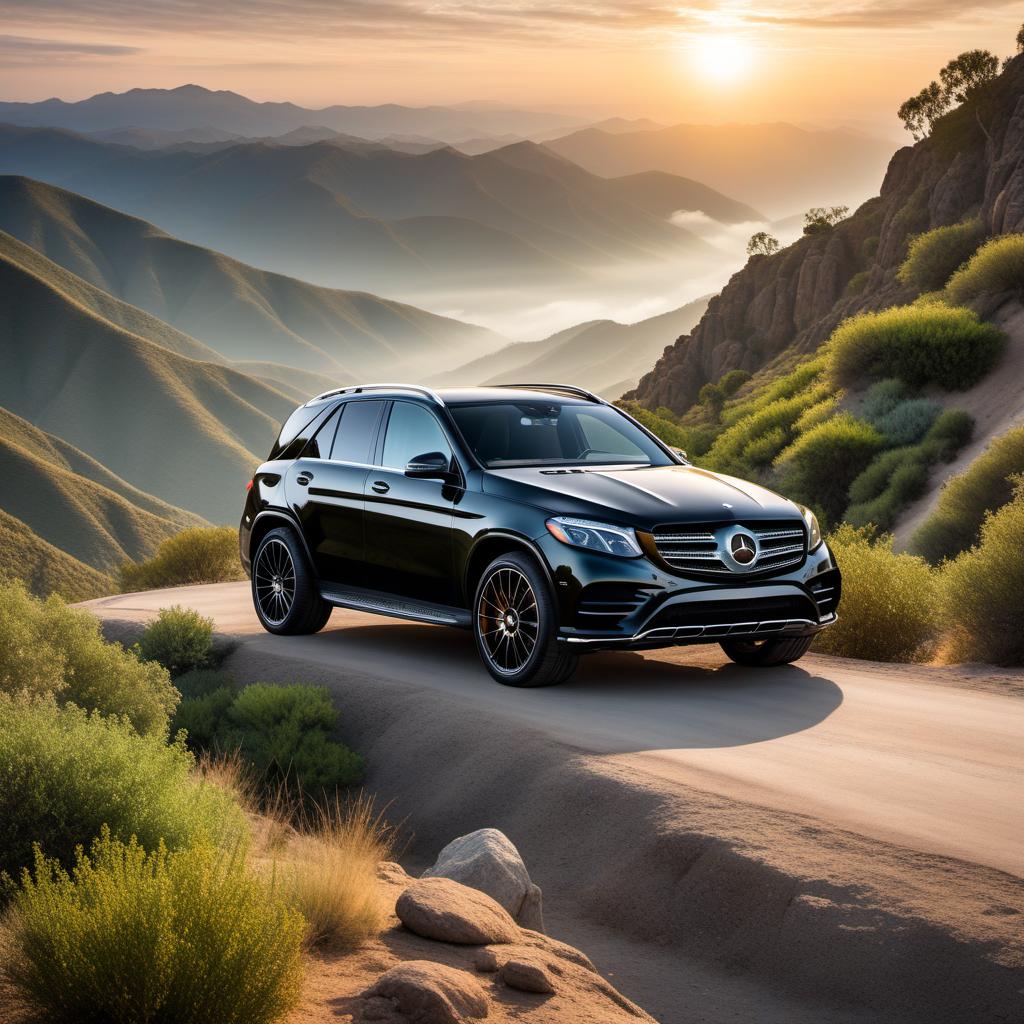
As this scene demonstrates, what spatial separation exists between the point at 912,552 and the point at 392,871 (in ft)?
48.2

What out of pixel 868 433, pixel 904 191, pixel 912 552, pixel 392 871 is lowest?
pixel 392 871

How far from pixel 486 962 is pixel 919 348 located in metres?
24.0

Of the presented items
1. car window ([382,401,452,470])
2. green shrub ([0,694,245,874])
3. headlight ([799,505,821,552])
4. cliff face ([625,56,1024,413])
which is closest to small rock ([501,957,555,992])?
green shrub ([0,694,245,874])

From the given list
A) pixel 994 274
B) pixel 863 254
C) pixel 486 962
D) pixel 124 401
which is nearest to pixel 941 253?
pixel 994 274

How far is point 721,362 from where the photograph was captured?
56.9 m

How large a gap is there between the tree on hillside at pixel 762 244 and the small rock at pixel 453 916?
200ft

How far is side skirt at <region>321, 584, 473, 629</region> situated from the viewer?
1030 centimetres

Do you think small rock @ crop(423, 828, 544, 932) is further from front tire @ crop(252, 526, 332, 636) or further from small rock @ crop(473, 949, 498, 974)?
front tire @ crop(252, 526, 332, 636)

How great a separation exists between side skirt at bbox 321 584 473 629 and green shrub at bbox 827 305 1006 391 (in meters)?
18.0

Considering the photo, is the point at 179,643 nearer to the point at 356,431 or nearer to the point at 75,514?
the point at 356,431

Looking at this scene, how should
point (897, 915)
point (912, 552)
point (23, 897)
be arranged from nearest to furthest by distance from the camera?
point (23, 897) → point (897, 915) → point (912, 552)

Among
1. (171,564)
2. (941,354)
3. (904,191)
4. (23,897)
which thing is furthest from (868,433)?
(904,191)

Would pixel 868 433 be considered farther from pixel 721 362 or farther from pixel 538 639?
pixel 721 362

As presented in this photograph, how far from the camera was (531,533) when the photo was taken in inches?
375
